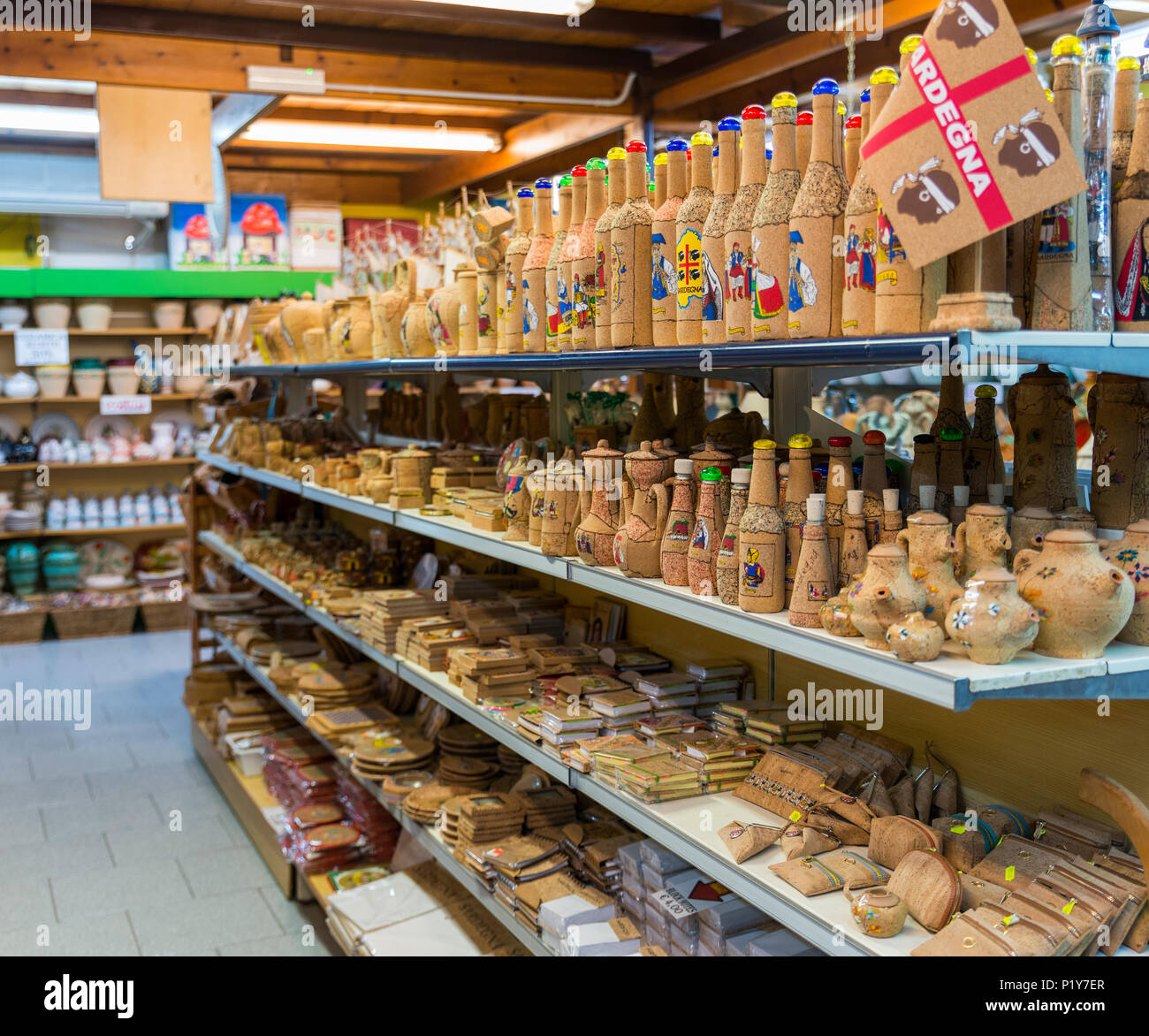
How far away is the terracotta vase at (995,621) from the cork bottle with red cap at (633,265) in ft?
3.06

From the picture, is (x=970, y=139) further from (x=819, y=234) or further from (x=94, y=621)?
(x=94, y=621)

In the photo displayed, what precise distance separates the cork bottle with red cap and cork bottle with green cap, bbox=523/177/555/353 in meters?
0.46

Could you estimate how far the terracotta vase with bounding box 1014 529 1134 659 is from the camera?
1.45m

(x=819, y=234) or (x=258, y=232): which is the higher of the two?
(x=258, y=232)

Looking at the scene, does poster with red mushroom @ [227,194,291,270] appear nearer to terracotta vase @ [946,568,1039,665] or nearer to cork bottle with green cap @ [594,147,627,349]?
cork bottle with green cap @ [594,147,627,349]

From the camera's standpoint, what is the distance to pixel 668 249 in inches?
81.1

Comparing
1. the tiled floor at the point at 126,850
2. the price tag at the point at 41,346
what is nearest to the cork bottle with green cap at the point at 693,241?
the tiled floor at the point at 126,850

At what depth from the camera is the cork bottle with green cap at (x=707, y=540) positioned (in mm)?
2025

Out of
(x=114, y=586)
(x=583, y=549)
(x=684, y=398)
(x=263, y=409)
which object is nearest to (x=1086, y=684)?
(x=583, y=549)

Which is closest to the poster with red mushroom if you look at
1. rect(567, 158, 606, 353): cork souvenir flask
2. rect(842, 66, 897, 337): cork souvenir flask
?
rect(567, 158, 606, 353): cork souvenir flask

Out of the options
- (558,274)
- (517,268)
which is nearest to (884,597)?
(558,274)

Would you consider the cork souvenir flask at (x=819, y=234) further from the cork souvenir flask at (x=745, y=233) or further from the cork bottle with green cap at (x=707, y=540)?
the cork bottle with green cap at (x=707, y=540)

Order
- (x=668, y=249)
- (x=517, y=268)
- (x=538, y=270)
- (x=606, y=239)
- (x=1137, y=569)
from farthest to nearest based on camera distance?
(x=517, y=268), (x=538, y=270), (x=606, y=239), (x=668, y=249), (x=1137, y=569)

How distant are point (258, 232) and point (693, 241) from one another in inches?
323
